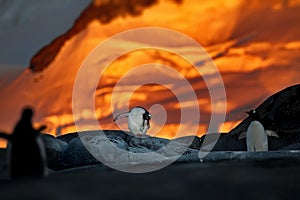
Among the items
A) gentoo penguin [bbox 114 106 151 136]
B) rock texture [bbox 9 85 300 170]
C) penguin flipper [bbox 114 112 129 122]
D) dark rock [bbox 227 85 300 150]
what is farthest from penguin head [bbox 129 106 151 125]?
dark rock [bbox 227 85 300 150]

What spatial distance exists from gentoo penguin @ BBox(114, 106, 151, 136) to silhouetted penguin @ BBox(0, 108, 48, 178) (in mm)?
11340

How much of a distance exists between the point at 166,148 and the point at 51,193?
31.1 feet

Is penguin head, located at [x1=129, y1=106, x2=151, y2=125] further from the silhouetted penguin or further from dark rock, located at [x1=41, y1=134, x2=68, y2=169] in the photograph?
the silhouetted penguin

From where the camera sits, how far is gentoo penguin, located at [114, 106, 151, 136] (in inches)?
729

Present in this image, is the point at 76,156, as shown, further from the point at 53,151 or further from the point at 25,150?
the point at 25,150

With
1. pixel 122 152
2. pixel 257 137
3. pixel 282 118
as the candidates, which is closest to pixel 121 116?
pixel 122 152

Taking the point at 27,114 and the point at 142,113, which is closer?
the point at 27,114

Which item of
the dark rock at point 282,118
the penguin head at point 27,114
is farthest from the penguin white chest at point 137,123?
the penguin head at point 27,114

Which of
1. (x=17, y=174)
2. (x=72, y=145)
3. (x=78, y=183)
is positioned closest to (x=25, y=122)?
(x=17, y=174)

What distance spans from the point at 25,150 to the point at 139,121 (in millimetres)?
11580

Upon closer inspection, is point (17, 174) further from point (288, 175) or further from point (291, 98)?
point (291, 98)

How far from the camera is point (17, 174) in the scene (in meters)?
7.09

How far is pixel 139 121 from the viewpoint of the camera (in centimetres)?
1852

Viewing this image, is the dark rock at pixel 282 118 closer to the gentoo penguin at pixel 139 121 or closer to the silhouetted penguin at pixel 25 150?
the gentoo penguin at pixel 139 121
